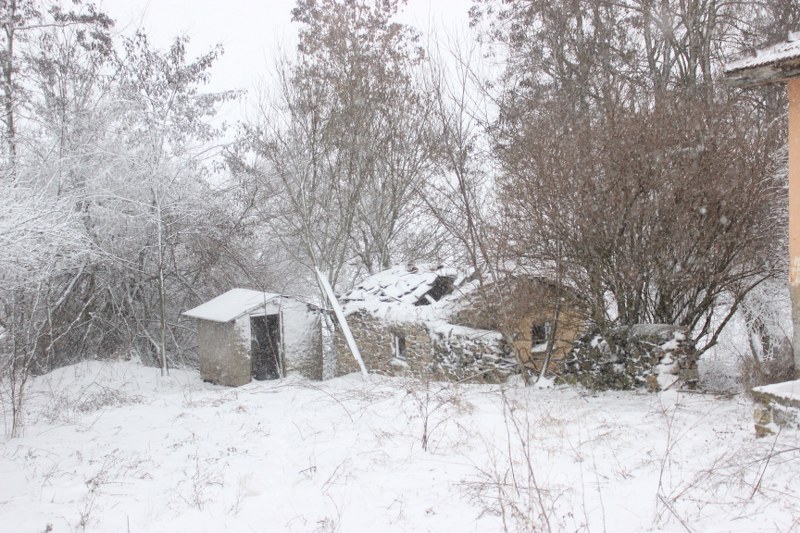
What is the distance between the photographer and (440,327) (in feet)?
38.8

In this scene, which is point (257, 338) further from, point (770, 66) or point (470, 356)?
point (770, 66)

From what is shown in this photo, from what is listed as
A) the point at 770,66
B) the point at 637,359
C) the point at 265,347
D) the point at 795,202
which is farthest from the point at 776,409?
the point at 265,347

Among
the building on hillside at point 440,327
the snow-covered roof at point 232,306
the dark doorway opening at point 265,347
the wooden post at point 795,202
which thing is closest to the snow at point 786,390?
the wooden post at point 795,202

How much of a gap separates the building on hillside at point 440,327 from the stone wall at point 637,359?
570mm

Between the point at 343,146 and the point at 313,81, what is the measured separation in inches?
83.1

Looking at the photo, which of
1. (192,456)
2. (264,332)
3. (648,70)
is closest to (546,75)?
(648,70)

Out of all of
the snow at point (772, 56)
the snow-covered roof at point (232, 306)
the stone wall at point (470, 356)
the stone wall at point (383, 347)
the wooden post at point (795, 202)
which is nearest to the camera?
the snow at point (772, 56)

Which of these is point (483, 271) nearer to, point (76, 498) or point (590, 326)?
point (590, 326)

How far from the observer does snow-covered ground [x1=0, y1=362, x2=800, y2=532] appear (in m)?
3.84

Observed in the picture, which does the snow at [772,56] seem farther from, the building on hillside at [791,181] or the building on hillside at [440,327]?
the building on hillside at [440,327]

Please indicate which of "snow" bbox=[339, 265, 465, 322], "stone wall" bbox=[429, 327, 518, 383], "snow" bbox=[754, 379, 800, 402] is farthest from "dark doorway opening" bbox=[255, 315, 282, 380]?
"snow" bbox=[754, 379, 800, 402]

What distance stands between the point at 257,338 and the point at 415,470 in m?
11.5

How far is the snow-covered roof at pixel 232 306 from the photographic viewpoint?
14.3 meters

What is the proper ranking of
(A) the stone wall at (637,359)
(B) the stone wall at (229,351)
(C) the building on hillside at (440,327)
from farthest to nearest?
(B) the stone wall at (229,351) → (C) the building on hillside at (440,327) → (A) the stone wall at (637,359)
